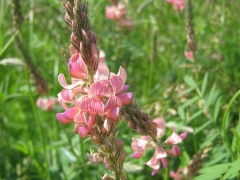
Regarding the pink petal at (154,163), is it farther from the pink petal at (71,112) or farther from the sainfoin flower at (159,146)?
the pink petal at (71,112)

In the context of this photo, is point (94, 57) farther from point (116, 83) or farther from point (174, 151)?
point (174, 151)

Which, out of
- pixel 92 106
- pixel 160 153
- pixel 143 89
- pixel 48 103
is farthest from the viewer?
pixel 143 89

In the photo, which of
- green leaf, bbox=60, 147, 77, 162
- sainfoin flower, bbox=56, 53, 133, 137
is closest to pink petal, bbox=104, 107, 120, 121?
sainfoin flower, bbox=56, 53, 133, 137

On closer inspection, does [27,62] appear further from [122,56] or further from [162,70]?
[162,70]

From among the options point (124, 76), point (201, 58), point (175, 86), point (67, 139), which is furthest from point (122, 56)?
point (124, 76)

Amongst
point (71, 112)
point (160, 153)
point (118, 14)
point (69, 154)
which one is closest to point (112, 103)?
point (71, 112)

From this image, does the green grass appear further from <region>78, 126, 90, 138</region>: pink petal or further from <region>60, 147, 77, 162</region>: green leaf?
<region>78, 126, 90, 138</region>: pink petal

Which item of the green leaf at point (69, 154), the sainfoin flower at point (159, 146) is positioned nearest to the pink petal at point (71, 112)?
the sainfoin flower at point (159, 146)
